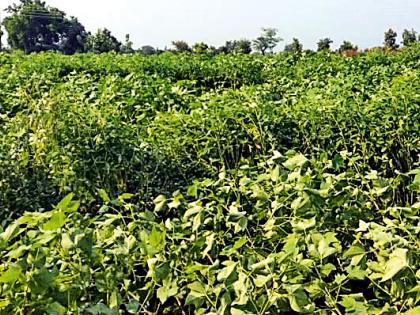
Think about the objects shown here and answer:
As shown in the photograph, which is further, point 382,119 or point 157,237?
point 382,119

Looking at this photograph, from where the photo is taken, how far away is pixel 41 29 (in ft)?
150

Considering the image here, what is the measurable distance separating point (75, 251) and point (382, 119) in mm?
2135

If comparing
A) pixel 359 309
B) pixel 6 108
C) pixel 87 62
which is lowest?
pixel 359 309

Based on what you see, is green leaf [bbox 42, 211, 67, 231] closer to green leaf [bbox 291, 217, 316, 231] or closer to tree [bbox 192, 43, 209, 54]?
green leaf [bbox 291, 217, 316, 231]

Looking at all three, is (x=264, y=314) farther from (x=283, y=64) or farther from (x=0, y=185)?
(x=283, y=64)

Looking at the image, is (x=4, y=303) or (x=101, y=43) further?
(x=101, y=43)

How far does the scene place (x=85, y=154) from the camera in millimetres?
2596

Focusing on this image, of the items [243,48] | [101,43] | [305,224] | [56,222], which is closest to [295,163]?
[305,224]

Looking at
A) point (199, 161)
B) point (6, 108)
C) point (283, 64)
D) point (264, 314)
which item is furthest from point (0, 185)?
point (283, 64)

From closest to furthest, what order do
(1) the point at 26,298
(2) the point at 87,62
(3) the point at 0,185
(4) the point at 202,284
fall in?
(1) the point at 26,298 < (4) the point at 202,284 < (3) the point at 0,185 < (2) the point at 87,62

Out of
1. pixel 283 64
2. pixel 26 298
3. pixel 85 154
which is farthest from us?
pixel 283 64

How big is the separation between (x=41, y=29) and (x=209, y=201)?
46.4 meters

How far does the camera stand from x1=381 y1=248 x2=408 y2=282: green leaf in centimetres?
116

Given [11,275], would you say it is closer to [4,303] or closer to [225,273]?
[4,303]
